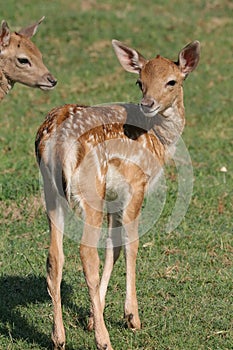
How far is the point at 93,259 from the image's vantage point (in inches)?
221

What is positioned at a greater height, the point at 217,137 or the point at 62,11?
the point at 62,11

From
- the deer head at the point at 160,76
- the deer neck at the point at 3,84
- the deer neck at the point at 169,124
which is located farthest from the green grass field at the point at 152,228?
the deer head at the point at 160,76

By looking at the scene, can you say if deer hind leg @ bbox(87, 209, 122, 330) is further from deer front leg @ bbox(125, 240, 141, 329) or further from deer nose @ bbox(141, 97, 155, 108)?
deer nose @ bbox(141, 97, 155, 108)

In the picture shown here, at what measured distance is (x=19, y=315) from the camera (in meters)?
6.47

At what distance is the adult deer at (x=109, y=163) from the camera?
5609mm

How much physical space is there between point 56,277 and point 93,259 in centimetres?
33

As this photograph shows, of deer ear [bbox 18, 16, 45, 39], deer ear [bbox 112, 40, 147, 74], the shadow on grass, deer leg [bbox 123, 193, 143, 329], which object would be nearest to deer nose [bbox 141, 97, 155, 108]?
deer ear [bbox 112, 40, 147, 74]

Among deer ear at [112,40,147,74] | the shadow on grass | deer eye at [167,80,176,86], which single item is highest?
deer ear at [112,40,147,74]

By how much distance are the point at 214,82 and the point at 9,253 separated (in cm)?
741

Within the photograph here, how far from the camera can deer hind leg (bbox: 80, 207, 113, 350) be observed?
5586mm

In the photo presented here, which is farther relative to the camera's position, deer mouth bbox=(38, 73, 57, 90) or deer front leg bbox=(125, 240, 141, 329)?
deer mouth bbox=(38, 73, 57, 90)

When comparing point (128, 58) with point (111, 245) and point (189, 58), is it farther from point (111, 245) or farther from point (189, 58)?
point (111, 245)

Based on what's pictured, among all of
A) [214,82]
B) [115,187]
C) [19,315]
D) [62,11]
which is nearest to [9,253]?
[19,315]

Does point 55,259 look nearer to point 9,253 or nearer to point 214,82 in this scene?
point 9,253
